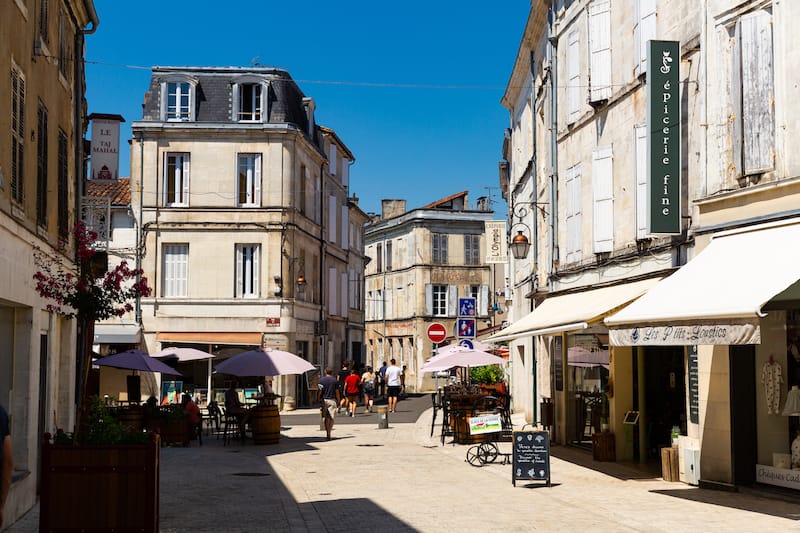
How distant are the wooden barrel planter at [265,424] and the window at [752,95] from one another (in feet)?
40.1

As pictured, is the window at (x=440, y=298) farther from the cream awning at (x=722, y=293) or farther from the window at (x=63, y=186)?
the cream awning at (x=722, y=293)

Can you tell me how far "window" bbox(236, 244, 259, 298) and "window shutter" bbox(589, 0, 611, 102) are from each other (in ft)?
63.9

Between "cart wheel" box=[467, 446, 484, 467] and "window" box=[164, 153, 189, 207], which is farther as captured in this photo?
"window" box=[164, 153, 189, 207]

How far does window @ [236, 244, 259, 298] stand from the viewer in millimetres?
35625

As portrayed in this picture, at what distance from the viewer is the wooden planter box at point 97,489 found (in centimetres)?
935

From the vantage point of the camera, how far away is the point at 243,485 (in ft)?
48.6

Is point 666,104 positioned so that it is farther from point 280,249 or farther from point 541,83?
point 280,249

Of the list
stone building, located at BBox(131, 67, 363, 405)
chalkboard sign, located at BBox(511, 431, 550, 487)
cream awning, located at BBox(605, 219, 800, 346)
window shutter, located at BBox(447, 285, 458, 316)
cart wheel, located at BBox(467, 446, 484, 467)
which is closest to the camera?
cream awning, located at BBox(605, 219, 800, 346)

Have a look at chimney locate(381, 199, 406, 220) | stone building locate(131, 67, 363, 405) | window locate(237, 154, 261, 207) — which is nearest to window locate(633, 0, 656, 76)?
stone building locate(131, 67, 363, 405)

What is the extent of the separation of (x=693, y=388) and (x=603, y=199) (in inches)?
171

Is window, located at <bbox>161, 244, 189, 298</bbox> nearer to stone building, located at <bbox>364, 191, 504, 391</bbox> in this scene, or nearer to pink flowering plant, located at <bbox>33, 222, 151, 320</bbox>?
pink flowering plant, located at <bbox>33, 222, 151, 320</bbox>

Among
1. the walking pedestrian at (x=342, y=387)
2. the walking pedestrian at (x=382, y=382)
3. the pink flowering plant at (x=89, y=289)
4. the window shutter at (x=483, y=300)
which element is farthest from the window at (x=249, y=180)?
the window shutter at (x=483, y=300)

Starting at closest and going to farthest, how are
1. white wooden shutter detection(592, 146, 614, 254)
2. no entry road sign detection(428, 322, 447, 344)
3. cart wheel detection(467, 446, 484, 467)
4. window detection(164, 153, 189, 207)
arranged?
cart wheel detection(467, 446, 484, 467)
white wooden shutter detection(592, 146, 614, 254)
no entry road sign detection(428, 322, 447, 344)
window detection(164, 153, 189, 207)

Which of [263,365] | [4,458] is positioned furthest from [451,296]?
[4,458]
